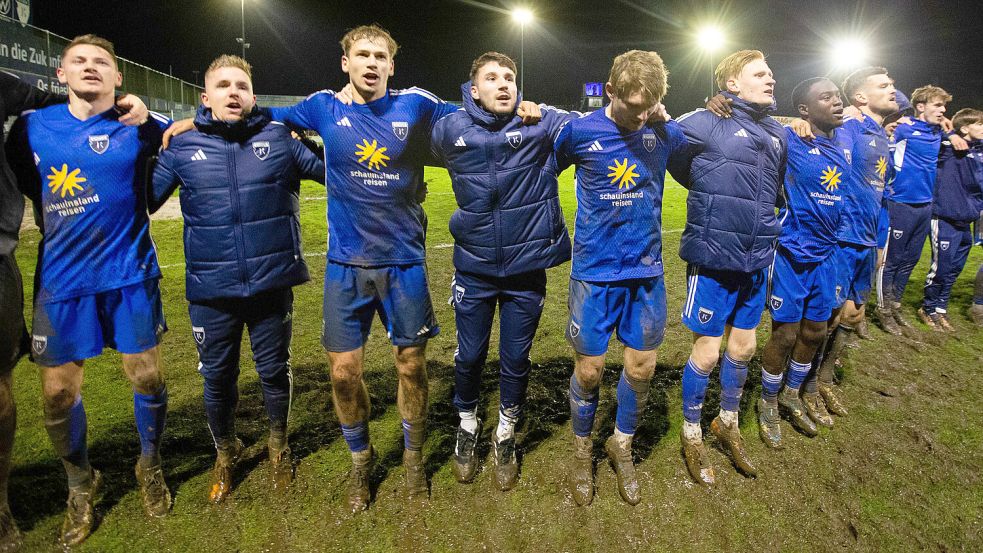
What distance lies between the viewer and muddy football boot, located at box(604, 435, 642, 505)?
3520 mm

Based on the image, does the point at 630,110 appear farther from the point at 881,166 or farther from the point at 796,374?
the point at 881,166

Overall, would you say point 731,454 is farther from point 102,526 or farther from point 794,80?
point 794,80

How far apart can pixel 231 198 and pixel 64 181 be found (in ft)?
2.65

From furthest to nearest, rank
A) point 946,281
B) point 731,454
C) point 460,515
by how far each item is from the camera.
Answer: point 946,281 → point 731,454 → point 460,515

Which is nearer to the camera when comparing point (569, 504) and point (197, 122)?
point (197, 122)

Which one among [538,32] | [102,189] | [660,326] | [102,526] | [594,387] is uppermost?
[538,32]

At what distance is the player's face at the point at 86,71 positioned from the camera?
3.08 meters

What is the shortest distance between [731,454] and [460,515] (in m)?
1.89

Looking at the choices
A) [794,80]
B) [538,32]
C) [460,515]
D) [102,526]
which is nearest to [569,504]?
[460,515]

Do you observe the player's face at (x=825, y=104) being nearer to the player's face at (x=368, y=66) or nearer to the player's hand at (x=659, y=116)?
the player's hand at (x=659, y=116)

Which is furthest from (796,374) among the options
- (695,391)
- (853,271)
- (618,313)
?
(618,313)

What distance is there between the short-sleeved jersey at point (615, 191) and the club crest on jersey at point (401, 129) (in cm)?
86

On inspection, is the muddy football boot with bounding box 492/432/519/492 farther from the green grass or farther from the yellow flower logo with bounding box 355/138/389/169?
the yellow flower logo with bounding box 355/138/389/169

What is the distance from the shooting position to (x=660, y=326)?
3559mm
